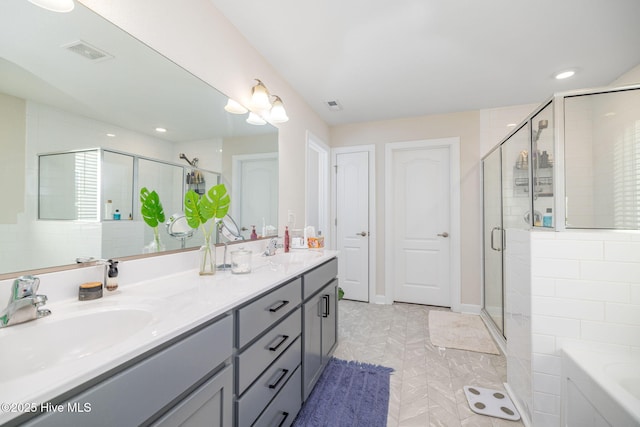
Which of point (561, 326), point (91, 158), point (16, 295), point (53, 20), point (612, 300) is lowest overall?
point (561, 326)

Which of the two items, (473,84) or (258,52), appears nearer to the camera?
(258,52)

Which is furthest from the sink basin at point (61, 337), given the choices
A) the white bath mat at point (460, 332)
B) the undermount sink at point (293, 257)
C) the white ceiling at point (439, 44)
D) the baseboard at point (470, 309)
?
the baseboard at point (470, 309)

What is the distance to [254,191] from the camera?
201cm

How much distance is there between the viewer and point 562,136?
55.3 inches

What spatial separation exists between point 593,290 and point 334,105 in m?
2.64

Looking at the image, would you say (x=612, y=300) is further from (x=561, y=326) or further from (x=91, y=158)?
(x=91, y=158)

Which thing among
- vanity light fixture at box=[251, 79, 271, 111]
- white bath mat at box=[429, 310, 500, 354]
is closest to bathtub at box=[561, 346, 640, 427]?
white bath mat at box=[429, 310, 500, 354]

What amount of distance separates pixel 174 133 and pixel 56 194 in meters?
0.61

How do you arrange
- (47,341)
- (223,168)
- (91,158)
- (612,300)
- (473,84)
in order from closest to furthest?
1. (47,341)
2. (91,158)
3. (612,300)
4. (223,168)
5. (473,84)

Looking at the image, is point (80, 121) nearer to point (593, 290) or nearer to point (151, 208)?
point (151, 208)

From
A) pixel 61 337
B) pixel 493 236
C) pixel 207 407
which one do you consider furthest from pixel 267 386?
pixel 493 236

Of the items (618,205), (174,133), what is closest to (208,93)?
(174,133)

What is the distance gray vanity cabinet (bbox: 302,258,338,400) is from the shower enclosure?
3.95 ft

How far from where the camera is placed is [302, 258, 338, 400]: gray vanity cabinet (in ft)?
5.17
